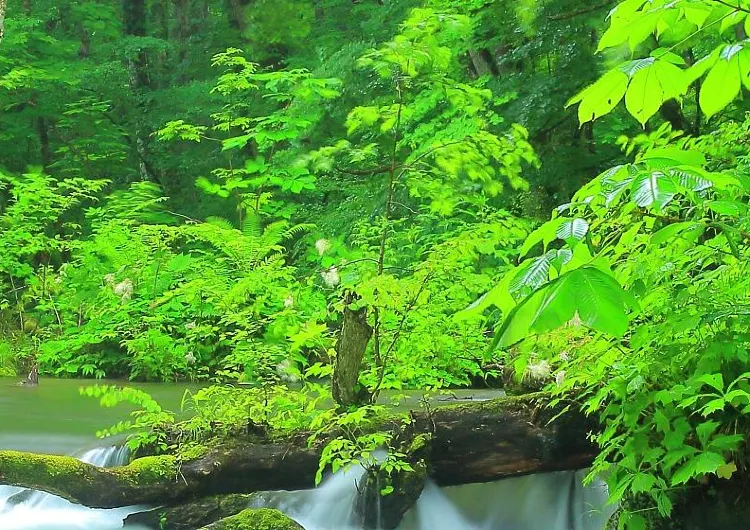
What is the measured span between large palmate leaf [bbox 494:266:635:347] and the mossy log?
3.43 meters

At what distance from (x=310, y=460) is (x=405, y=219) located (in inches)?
68.4

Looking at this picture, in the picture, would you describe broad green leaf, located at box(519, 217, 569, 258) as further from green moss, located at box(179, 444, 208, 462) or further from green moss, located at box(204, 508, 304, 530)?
green moss, located at box(179, 444, 208, 462)

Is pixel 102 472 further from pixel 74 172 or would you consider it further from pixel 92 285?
pixel 74 172

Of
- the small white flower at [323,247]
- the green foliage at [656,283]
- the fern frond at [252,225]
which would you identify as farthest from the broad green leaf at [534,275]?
the fern frond at [252,225]

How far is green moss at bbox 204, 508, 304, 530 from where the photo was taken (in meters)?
3.79

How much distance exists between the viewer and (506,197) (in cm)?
854

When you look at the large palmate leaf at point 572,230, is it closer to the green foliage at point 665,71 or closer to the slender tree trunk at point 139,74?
the green foliage at point 665,71

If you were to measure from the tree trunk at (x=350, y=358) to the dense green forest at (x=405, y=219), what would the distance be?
0.05ft

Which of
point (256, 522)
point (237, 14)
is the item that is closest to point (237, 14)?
point (237, 14)

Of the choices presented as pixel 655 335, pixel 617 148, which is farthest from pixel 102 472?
pixel 617 148

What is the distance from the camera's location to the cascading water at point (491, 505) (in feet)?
14.6

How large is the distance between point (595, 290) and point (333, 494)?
403cm

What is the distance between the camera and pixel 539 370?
4926mm

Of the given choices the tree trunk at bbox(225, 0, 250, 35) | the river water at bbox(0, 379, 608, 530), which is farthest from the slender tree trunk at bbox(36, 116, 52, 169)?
the river water at bbox(0, 379, 608, 530)
